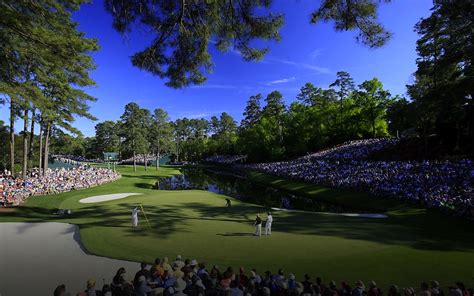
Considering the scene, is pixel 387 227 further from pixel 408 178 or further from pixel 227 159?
pixel 227 159

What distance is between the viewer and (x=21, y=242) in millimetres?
13930

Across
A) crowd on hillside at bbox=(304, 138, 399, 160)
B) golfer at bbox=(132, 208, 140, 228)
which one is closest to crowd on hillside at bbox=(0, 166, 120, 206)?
golfer at bbox=(132, 208, 140, 228)

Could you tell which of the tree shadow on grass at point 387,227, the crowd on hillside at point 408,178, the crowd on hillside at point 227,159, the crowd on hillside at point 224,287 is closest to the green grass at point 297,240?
the tree shadow on grass at point 387,227

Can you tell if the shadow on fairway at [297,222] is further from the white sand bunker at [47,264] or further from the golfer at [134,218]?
the white sand bunker at [47,264]

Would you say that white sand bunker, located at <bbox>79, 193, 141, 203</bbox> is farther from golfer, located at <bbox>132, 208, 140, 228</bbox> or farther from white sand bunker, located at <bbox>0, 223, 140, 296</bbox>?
golfer, located at <bbox>132, 208, 140, 228</bbox>

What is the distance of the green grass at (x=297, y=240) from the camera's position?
389 inches

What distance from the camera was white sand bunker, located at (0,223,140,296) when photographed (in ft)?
30.0

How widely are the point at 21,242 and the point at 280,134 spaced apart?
187 feet

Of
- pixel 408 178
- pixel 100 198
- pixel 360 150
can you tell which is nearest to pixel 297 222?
pixel 408 178

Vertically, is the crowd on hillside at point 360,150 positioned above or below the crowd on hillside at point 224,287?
above

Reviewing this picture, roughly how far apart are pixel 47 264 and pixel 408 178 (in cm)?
2624

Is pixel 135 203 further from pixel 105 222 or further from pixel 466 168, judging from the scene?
pixel 466 168

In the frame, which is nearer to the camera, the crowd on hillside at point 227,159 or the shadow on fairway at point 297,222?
the shadow on fairway at point 297,222

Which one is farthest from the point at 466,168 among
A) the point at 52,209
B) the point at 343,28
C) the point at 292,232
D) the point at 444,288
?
the point at 52,209
